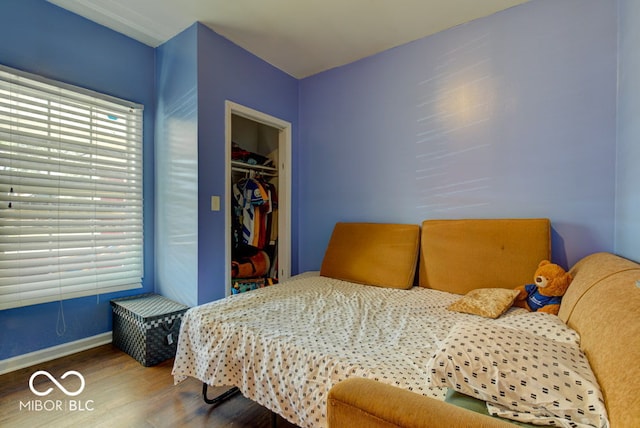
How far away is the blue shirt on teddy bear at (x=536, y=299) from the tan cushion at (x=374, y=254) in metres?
0.74

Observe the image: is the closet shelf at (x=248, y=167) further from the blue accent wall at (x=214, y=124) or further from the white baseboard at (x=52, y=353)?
the white baseboard at (x=52, y=353)

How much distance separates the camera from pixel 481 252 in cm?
194

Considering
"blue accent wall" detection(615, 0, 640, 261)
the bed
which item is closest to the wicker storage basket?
the bed

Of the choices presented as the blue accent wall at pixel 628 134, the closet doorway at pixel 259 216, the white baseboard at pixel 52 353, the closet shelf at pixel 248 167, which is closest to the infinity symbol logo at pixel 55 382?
the white baseboard at pixel 52 353

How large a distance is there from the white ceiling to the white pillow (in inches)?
85.7

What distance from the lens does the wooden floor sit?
4.82ft

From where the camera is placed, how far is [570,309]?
1.29 meters

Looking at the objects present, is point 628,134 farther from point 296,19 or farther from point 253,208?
point 253,208

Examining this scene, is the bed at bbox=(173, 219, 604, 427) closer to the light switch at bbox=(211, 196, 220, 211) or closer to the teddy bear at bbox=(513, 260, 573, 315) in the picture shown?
the teddy bear at bbox=(513, 260, 573, 315)

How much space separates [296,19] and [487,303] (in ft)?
7.79

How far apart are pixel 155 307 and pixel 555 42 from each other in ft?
11.3

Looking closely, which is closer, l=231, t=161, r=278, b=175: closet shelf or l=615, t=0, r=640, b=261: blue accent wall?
l=615, t=0, r=640, b=261: blue accent wall

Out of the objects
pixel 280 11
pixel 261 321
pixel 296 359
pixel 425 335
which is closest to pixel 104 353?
pixel 261 321

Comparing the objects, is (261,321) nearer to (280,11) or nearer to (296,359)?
(296,359)
